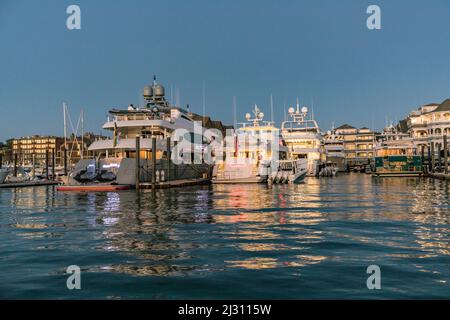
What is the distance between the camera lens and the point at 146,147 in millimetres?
39812

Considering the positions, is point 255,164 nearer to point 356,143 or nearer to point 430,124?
point 430,124

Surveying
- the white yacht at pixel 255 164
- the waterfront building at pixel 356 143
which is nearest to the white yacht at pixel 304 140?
the white yacht at pixel 255 164

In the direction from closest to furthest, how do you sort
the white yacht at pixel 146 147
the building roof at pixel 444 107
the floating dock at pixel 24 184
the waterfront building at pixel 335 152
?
the white yacht at pixel 146 147 < the floating dock at pixel 24 184 < the building roof at pixel 444 107 < the waterfront building at pixel 335 152

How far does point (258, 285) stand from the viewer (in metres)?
7.00

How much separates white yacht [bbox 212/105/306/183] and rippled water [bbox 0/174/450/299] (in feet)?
79.0

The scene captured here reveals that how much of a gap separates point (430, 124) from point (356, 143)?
129 feet

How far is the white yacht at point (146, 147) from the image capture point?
37781mm

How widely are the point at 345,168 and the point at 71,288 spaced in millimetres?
102483

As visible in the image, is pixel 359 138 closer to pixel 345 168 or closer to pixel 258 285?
pixel 345 168

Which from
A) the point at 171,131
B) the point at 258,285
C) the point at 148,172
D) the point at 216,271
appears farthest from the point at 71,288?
the point at 171,131

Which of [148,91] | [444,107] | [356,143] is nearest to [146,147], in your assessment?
[148,91]

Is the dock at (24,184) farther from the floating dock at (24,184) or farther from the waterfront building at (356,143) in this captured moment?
the waterfront building at (356,143)

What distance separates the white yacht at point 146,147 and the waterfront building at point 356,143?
8292 centimetres
